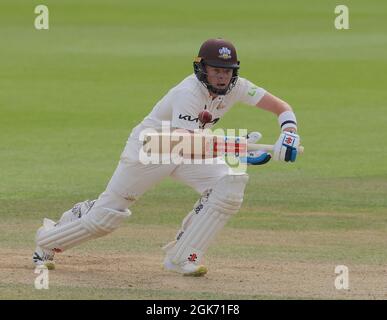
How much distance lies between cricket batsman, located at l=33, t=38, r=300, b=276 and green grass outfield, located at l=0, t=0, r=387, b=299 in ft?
1.58

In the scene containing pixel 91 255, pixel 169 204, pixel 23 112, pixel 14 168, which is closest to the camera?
pixel 91 255

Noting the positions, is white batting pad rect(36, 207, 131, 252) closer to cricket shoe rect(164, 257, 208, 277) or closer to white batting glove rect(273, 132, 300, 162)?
cricket shoe rect(164, 257, 208, 277)

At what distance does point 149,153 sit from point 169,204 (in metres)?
3.93

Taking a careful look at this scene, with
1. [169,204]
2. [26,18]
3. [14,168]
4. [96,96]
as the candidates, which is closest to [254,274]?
[169,204]

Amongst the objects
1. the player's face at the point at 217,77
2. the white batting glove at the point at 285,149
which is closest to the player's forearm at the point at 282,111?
the player's face at the point at 217,77

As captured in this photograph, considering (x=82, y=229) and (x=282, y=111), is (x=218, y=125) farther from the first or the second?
(x=82, y=229)

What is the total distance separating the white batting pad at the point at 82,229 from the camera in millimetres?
8469

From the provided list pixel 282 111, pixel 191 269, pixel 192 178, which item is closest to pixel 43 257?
pixel 191 269

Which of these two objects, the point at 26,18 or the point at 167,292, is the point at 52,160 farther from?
the point at 26,18

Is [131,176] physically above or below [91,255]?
above

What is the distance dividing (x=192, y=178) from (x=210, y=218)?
1.15 ft

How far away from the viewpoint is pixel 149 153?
327 inches

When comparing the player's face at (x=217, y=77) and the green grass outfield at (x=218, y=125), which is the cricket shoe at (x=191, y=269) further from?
the player's face at (x=217, y=77)

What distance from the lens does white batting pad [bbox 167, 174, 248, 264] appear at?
27.0ft
